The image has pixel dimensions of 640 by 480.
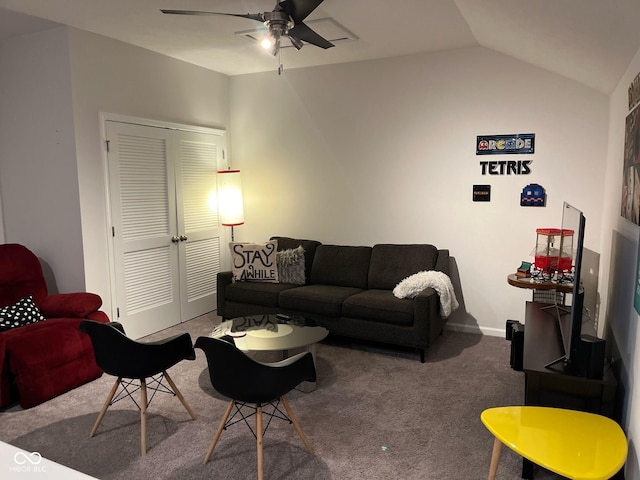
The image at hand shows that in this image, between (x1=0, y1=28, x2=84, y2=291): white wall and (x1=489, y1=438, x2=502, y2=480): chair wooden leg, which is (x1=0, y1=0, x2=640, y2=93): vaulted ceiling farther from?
(x1=489, y1=438, x2=502, y2=480): chair wooden leg

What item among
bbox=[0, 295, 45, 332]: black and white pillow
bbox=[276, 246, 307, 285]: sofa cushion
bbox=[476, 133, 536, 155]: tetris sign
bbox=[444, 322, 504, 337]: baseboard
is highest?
bbox=[476, 133, 536, 155]: tetris sign

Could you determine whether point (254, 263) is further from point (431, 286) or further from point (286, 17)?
point (286, 17)

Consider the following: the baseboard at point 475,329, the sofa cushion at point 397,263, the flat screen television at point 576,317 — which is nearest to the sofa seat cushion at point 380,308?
the sofa cushion at point 397,263

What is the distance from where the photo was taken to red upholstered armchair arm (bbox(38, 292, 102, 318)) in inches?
142

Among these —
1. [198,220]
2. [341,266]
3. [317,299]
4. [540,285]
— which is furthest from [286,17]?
[198,220]

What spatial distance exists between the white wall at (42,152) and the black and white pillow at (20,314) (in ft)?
1.49

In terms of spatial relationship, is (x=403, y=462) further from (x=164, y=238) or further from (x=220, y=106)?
(x=220, y=106)

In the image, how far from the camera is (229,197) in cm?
508

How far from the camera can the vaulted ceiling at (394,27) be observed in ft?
8.05

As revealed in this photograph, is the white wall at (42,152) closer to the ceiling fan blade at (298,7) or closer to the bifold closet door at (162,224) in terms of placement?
the bifold closet door at (162,224)

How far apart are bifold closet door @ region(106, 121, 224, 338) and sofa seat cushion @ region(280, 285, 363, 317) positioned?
1.19 meters

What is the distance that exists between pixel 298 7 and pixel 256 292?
2.63 meters

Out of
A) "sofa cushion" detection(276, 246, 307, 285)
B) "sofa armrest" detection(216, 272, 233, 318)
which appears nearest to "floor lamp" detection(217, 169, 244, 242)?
"sofa armrest" detection(216, 272, 233, 318)

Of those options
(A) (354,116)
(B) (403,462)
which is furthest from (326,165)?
(B) (403,462)
